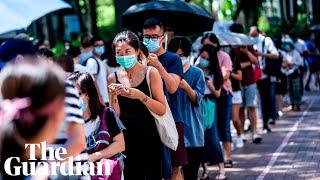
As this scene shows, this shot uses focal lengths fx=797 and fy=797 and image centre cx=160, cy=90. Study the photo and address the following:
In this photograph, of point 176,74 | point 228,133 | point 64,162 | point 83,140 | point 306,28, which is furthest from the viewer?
point 306,28

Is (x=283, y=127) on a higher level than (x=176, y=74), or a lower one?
lower

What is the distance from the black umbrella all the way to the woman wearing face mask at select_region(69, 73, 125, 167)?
4708 mm

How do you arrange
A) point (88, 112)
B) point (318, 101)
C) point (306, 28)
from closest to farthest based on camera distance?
point (88, 112) → point (318, 101) → point (306, 28)

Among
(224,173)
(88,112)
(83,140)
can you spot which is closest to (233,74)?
(224,173)

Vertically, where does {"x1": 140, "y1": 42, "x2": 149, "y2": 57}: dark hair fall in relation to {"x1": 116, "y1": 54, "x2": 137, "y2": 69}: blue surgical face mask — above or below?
above

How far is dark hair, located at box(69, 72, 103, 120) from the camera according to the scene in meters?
5.14

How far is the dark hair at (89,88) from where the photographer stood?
514 centimetres

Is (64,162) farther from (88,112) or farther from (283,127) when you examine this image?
(283,127)

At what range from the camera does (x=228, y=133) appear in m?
10.8

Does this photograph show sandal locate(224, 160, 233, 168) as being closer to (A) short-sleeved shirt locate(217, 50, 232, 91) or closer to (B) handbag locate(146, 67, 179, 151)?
(A) short-sleeved shirt locate(217, 50, 232, 91)

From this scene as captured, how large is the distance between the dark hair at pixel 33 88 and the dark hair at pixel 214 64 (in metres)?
7.09

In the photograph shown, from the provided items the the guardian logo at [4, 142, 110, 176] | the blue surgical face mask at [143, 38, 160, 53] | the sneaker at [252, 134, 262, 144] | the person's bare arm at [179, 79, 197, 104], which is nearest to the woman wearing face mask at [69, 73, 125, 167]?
the the guardian logo at [4, 142, 110, 176]

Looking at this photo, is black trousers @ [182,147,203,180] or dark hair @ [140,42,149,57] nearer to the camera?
dark hair @ [140,42,149,57]

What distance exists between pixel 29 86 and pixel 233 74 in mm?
9008
